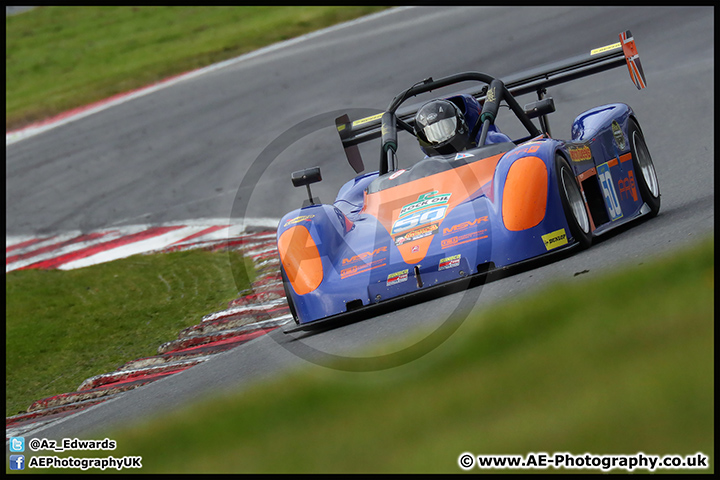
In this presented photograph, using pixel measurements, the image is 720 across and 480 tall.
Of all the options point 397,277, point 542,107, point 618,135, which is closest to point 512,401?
point 397,277

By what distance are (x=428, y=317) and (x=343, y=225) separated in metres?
1.46

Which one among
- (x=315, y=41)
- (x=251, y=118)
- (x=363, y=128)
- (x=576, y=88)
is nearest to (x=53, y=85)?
(x=315, y=41)

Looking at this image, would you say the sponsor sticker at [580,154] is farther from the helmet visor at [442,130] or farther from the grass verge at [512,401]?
the grass verge at [512,401]

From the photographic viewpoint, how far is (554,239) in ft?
17.5

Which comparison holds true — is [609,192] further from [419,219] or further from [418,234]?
[418,234]

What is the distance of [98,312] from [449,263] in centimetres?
379

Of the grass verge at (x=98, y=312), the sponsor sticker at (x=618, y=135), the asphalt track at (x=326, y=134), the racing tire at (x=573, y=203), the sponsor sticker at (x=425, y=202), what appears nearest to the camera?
the asphalt track at (x=326, y=134)

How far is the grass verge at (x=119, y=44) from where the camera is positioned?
1725 cm

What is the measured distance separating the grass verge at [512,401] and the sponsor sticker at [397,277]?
2.06 m

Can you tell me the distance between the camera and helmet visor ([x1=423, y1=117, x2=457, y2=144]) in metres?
6.53

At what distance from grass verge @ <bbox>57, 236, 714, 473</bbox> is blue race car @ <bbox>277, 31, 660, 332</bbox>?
6.48 feet

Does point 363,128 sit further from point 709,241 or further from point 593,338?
point 593,338

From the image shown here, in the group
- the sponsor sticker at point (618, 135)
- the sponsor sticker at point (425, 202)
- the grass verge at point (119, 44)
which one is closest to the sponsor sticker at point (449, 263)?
the sponsor sticker at point (425, 202)

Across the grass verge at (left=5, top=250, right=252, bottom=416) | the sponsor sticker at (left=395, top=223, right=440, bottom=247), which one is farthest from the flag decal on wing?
the grass verge at (left=5, top=250, right=252, bottom=416)
